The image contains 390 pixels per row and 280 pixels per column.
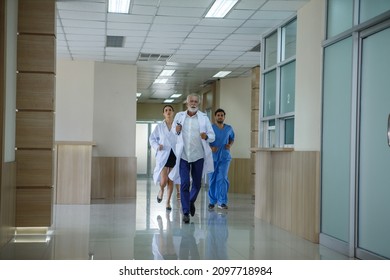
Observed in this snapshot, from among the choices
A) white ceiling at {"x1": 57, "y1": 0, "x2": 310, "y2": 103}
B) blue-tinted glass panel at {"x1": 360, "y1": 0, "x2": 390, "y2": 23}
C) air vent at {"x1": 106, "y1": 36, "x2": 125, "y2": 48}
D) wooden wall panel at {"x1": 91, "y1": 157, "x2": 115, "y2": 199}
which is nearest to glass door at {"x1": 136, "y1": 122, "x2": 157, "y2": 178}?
white ceiling at {"x1": 57, "y1": 0, "x2": 310, "y2": 103}

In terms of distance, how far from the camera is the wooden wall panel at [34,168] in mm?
6320

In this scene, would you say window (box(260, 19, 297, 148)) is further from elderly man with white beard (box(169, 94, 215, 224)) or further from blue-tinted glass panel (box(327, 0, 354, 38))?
blue-tinted glass panel (box(327, 0, 354, 38))

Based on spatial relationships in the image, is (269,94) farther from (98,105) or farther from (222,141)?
(98,105)

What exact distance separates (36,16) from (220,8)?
2595 mm

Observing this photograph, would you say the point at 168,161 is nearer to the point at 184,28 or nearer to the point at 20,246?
the point at 184,28

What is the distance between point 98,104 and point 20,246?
22.5ft

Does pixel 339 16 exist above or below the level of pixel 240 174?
above

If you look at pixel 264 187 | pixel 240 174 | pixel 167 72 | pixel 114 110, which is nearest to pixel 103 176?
pixel 114 110

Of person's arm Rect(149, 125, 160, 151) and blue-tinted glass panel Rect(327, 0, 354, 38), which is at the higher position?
blue-tinted glass panel Rect(327, 0, 354, 38)

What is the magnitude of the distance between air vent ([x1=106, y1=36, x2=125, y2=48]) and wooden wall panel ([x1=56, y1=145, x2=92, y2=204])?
194 cm

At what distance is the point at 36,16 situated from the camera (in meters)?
6.45

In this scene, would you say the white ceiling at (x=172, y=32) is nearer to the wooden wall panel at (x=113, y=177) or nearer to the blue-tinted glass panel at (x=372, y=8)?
the blue-tinted glass panel at (x=372, y=8)

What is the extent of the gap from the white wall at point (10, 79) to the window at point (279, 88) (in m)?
3.62

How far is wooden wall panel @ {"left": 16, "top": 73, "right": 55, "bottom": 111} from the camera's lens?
637cm
